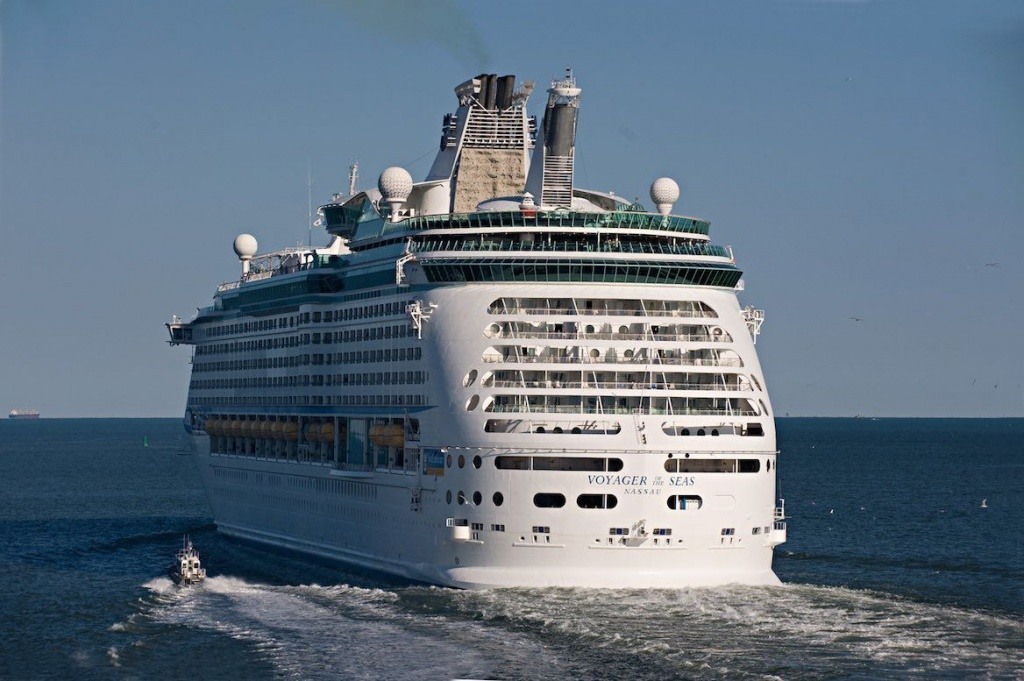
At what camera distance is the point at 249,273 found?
78.6 meters

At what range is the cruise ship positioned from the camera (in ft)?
165

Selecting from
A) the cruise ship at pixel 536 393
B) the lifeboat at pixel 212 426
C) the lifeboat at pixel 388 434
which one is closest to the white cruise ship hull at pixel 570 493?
the cruise ship at pixel 536 393

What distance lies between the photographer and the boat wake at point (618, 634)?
42.3 m

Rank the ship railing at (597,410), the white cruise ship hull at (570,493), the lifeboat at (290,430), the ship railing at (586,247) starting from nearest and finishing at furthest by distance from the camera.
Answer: the white cruise ship hull at (570,493)
the ship railing at (597,410)
the ship railing at (586,247)
the lifeboat at (290,430)

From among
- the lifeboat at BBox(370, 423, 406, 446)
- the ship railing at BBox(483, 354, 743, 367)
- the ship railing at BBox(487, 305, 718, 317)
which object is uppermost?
the ship railing at BBox(487, 305, 718, 317)

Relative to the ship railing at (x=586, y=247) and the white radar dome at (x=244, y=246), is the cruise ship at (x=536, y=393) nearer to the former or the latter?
the ship railing at (x=586, y=247)

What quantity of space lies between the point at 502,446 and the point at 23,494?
6852 centimetres

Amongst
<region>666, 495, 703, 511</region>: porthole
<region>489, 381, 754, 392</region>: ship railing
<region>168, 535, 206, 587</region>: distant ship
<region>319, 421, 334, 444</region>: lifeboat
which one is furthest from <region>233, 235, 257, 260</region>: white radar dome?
<region>666, 495, 703, 511</region>: porthole

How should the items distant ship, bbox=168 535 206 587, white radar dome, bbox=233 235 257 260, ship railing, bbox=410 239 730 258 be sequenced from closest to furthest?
ship railing, bbox=410 239 730 258
distant ship, bbox=168 535 206 587
white radar dome, bbox=233 235 257 260

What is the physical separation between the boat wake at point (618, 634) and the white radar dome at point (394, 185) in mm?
16432

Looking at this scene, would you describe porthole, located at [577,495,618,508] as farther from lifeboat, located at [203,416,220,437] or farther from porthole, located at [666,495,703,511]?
lifeboat, located at [203,416,220,437]

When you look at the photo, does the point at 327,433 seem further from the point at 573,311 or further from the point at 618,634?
the point at 618,634

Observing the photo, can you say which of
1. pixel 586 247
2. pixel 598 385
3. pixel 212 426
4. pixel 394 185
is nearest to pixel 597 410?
pixel 598 385

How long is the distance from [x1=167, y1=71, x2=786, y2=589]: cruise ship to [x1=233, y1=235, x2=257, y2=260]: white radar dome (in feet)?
52.2
